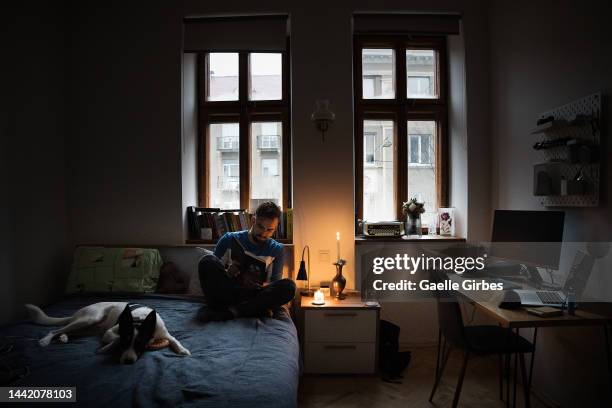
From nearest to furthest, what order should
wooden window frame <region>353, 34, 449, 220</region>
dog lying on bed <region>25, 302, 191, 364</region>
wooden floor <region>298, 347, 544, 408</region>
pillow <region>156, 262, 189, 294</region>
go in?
dog lying on bed <region>25, 302, 191, 364</region>
wooden floor <region>298, 347, 544, 408</region>
pillow <region>156, 262, 189, 294</region>
wooden window frame <region>353, 34, 449, 220</region>

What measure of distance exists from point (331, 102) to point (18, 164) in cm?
240

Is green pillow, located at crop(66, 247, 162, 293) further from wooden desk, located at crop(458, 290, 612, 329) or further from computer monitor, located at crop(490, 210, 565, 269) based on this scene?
computer monitor, located at crop(490, 210, 565, 269)

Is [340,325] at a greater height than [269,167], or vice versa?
[269,167]

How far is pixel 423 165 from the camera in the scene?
10.6 feet

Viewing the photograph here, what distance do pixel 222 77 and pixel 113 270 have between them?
196 cm

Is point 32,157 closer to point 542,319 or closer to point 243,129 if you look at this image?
point 243,129

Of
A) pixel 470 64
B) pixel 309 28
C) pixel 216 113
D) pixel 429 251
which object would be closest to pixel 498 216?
pixel 429 251

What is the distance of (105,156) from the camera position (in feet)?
9.71

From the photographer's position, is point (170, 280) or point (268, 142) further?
point (268, 142)

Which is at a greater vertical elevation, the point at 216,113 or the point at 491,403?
the point at 216,113

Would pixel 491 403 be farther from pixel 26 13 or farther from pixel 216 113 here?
pixel 26 13

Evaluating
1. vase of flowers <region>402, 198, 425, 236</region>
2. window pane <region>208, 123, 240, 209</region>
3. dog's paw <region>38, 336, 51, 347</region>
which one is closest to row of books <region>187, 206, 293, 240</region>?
window pane <region>208, 123, 240, 209</region>

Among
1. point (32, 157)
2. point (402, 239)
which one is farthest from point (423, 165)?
point (32, 157)

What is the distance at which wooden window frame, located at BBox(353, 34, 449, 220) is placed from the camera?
10.4 feet
